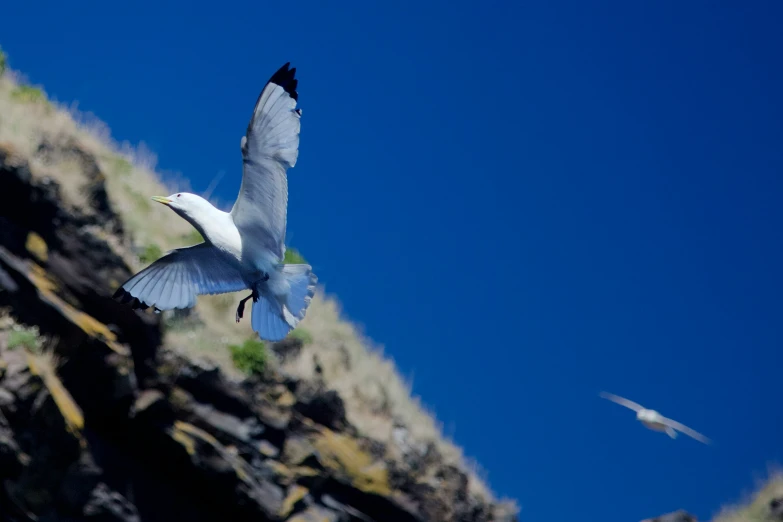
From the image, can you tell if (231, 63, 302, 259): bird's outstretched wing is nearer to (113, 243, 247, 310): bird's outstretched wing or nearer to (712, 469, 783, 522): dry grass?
(113, 243, 247, 310): bird's outstretched wing

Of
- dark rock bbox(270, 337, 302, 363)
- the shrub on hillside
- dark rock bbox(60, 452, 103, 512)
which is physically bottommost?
dark rock bbox(60, 452, 103, 512)

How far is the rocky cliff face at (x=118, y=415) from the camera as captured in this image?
34.2 ft

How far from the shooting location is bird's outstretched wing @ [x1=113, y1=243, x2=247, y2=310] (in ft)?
27.6

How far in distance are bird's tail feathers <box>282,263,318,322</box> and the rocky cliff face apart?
3.80m

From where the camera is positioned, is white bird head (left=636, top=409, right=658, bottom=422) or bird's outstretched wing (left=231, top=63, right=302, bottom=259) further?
white bird head (left=636, top=409, right=658, bottom=422)

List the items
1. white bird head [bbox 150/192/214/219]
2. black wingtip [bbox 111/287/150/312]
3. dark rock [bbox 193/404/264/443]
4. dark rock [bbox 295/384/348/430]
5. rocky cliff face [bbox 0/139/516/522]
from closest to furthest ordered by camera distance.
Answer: white bird head [bbox 150/192/214/219]
black wingtip [bbox 111/287/150/312]
rocky cliff face [bbox 0/139/516/522]
dark rock [bbox 193/404/264/443]
dark rock [bbox 295/384/348/430]

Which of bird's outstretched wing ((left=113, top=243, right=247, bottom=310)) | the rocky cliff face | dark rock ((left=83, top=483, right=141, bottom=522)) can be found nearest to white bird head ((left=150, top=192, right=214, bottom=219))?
bird's outstretched wing ((left=113, top=243, right=247, bottom=310))

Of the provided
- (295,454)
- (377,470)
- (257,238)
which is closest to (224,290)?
(257,238)

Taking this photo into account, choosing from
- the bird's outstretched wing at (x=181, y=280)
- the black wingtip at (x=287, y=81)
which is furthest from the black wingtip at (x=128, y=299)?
the black wingtip at (x=287, y=81)

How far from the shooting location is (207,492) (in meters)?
12.1

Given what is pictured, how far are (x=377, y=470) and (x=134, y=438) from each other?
12.7 ft

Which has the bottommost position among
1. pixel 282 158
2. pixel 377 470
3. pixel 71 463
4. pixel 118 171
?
pixel 71 463

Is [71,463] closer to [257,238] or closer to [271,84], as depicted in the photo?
[257,238]

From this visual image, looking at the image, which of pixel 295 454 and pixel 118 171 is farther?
pixel 118 171
